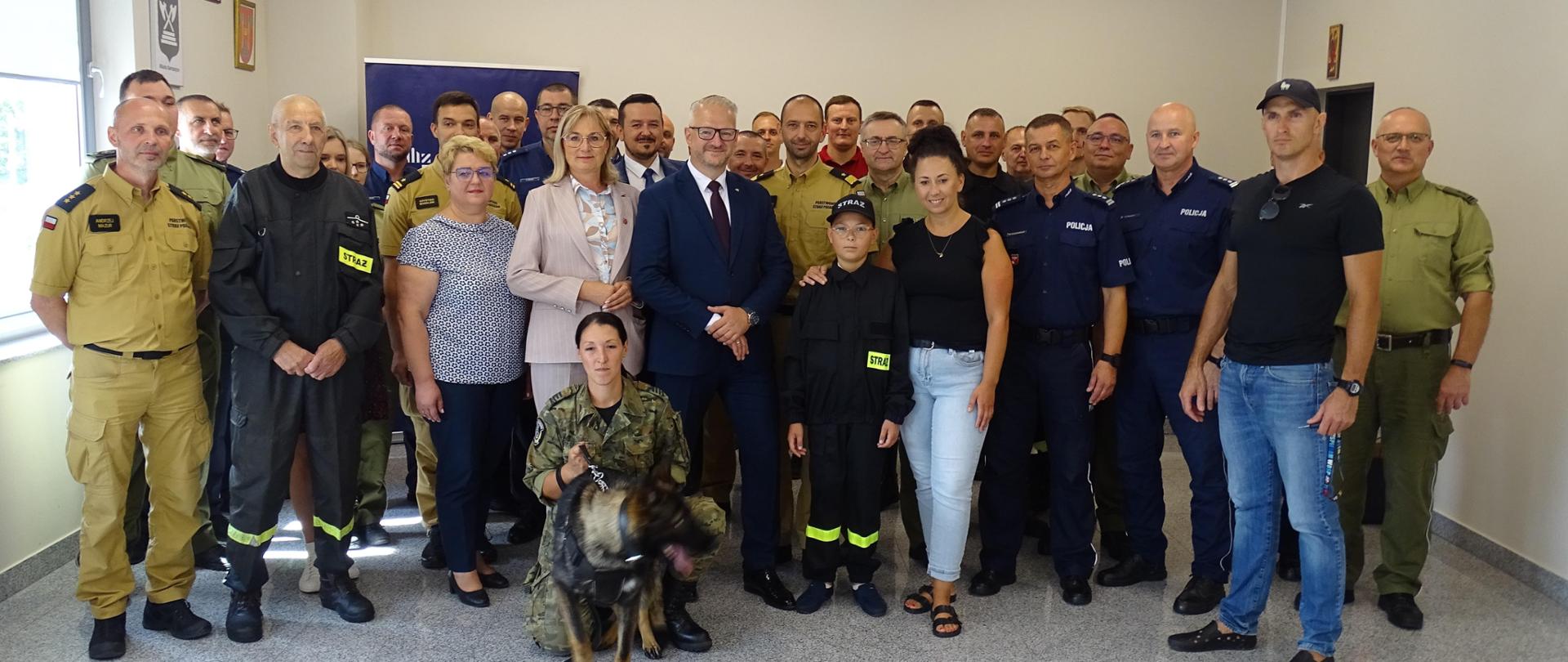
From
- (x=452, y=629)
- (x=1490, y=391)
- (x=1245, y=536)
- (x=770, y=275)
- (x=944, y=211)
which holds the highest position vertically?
(x=944, y=211)

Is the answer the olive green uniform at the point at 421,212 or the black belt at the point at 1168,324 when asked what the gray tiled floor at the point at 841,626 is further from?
the black belt at the point at 1168,324

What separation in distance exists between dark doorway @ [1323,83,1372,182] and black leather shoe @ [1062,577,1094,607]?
349cm

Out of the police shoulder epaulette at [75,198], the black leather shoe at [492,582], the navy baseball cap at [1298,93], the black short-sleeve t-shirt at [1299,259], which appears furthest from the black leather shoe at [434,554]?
the navy baseball cap at [1298,93]

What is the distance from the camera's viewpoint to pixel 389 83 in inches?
259

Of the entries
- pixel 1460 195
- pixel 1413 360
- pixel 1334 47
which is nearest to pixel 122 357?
pixel 1413 360

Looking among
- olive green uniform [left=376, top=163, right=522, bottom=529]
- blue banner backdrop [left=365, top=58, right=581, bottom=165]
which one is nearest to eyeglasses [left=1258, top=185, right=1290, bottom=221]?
olive green uniform [left=376, top=163, right=522, bottom=529]

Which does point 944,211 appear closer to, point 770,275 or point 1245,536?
point 770,275

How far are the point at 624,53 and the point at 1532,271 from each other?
5.08 metres

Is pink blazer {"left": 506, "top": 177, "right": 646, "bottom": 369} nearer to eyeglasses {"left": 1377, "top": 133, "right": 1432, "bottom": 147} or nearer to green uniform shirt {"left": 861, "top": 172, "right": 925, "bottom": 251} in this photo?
green uniform shirt {"left": 861, "top": 172, "right": 925, "bottom": 251}

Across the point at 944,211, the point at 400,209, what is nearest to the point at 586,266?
the point at 400,209

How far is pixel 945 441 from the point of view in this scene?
3605 millimetres

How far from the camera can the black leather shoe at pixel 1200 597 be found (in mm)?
3826

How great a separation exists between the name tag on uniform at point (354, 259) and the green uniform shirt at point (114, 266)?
0.48m

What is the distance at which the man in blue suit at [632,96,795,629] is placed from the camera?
364 cm
